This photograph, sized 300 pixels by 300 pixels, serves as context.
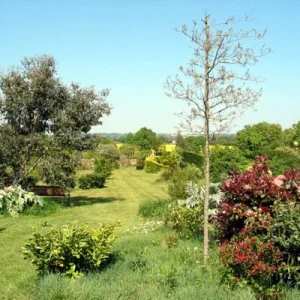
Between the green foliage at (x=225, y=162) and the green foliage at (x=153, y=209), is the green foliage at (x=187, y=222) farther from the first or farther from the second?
the green foliage at (x=225, y=162)

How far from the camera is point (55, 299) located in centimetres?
541

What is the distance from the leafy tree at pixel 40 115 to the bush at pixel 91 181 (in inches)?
552

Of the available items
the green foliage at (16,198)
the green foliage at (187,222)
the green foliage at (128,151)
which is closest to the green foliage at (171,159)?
the green foliage at (128,151)

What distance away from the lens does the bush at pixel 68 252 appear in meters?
6.33

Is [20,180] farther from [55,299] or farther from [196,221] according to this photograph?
[55,299]

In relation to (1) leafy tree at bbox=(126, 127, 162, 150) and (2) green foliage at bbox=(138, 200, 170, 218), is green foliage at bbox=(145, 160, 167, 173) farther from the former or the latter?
(2) green foliage at bbox=(138, 200, 170, 218)

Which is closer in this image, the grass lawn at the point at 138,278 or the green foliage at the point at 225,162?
the grass lawn at the point at 138,278

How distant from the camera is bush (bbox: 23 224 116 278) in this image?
633 centimetres

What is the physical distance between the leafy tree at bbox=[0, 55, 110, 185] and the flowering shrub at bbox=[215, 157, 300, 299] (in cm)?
1123

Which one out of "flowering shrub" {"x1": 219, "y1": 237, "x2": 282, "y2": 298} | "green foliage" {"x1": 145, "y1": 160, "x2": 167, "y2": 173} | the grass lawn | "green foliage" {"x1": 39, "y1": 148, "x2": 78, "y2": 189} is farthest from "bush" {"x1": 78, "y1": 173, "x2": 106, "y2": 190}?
"flowering shrub" {"x1": 219, "y1": 237, "x2": 282, "y2": 298}

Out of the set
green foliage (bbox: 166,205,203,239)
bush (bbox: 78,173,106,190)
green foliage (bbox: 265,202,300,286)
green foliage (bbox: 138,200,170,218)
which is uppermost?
green foliage (bbox: 265,202,300,286)

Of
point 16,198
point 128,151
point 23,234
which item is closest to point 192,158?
point 128,151

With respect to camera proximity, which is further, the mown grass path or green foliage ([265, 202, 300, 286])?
the mown grass path

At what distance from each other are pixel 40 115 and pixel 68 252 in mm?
11914
